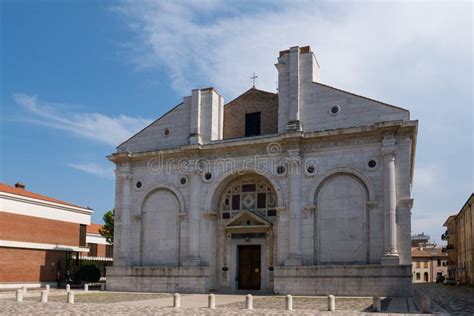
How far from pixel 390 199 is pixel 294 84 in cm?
823

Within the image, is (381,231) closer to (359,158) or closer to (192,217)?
(359,158)

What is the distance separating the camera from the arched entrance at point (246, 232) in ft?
94.9

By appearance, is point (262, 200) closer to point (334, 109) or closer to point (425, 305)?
point (334, 109)

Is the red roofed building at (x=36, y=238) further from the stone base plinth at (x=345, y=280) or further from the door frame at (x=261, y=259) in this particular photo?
the stone base plinth at (x=345, y=280)

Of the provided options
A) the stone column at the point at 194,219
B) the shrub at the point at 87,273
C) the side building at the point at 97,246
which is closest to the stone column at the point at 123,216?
the stone column at the point at 194,219

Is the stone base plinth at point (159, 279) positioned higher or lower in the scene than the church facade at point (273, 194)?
lower

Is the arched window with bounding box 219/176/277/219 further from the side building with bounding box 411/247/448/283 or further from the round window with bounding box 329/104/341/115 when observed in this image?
the side building with bounding box 411/247/448/283

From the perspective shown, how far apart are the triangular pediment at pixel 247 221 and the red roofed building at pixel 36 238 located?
49.6ft

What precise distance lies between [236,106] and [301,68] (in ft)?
17.1

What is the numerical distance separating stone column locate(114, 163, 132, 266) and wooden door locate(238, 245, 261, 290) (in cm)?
693

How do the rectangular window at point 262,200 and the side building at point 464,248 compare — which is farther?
the side building at point 464,248

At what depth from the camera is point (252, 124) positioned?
31.3 meters

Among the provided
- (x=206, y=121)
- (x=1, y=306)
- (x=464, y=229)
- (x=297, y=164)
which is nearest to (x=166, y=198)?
(x=206, y=121)

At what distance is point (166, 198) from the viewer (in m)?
31.3
